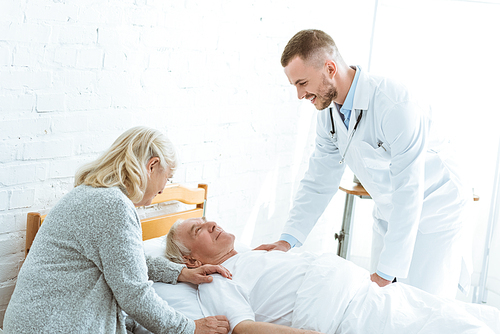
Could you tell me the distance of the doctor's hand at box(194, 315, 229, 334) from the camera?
1452 millimetres

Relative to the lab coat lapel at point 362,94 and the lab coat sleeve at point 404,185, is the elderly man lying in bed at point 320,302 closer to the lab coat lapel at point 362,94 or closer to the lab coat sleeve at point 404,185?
the lab coat sleeve at point 404,185

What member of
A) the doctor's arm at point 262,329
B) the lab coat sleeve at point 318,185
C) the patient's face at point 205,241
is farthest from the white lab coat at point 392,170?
the doctor's arm at point 262,329

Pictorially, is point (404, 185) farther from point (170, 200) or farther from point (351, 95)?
point (170, 200)

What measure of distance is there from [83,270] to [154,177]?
12.3 inches

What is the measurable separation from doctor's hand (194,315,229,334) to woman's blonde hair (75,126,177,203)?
0.41m

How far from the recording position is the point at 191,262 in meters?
1.90

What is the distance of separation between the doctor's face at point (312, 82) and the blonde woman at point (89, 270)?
0.80 meters

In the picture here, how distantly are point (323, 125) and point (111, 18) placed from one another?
97 centimetres

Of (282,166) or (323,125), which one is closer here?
(323,125)

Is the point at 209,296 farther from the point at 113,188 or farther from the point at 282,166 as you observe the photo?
the point at 282,166

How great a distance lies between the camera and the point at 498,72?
2.88 m

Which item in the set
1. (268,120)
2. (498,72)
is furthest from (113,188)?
(498,72)

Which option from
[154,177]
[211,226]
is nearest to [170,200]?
[211,226]

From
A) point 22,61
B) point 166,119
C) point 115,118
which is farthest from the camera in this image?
point 166,119
